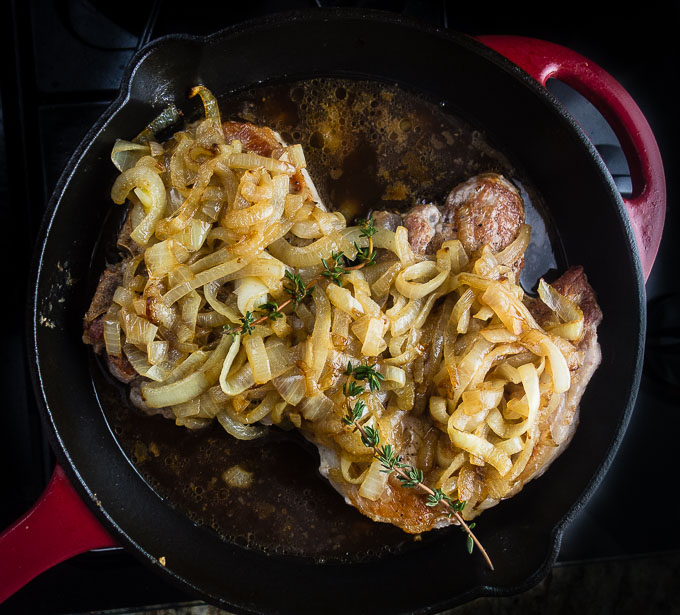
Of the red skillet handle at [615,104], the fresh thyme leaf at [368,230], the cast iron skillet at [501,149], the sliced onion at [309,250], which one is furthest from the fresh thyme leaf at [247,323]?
the red skillet handle at [615,104]

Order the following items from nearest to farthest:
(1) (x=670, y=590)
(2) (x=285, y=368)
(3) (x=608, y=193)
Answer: (2) (x=285, y=368) → (3) (x=608, y=193) → (1) (x=670, y=590)

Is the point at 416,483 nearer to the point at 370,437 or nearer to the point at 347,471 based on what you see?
the point at 370,437

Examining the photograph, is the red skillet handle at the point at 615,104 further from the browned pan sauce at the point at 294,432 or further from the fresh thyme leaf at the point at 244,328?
the fresh thyme leaf at the point at 244,328

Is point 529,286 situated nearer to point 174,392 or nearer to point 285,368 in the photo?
point 285,368

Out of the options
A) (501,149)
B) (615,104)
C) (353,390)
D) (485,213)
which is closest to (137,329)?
(353,390)

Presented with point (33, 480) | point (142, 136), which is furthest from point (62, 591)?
point (142, 136)

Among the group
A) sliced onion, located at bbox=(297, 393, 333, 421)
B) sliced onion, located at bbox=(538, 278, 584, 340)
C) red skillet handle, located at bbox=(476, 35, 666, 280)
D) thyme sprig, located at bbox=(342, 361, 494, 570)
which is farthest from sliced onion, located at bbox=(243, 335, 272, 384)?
red skillet handle, located at bbox=(476, 35, 666, 280)
